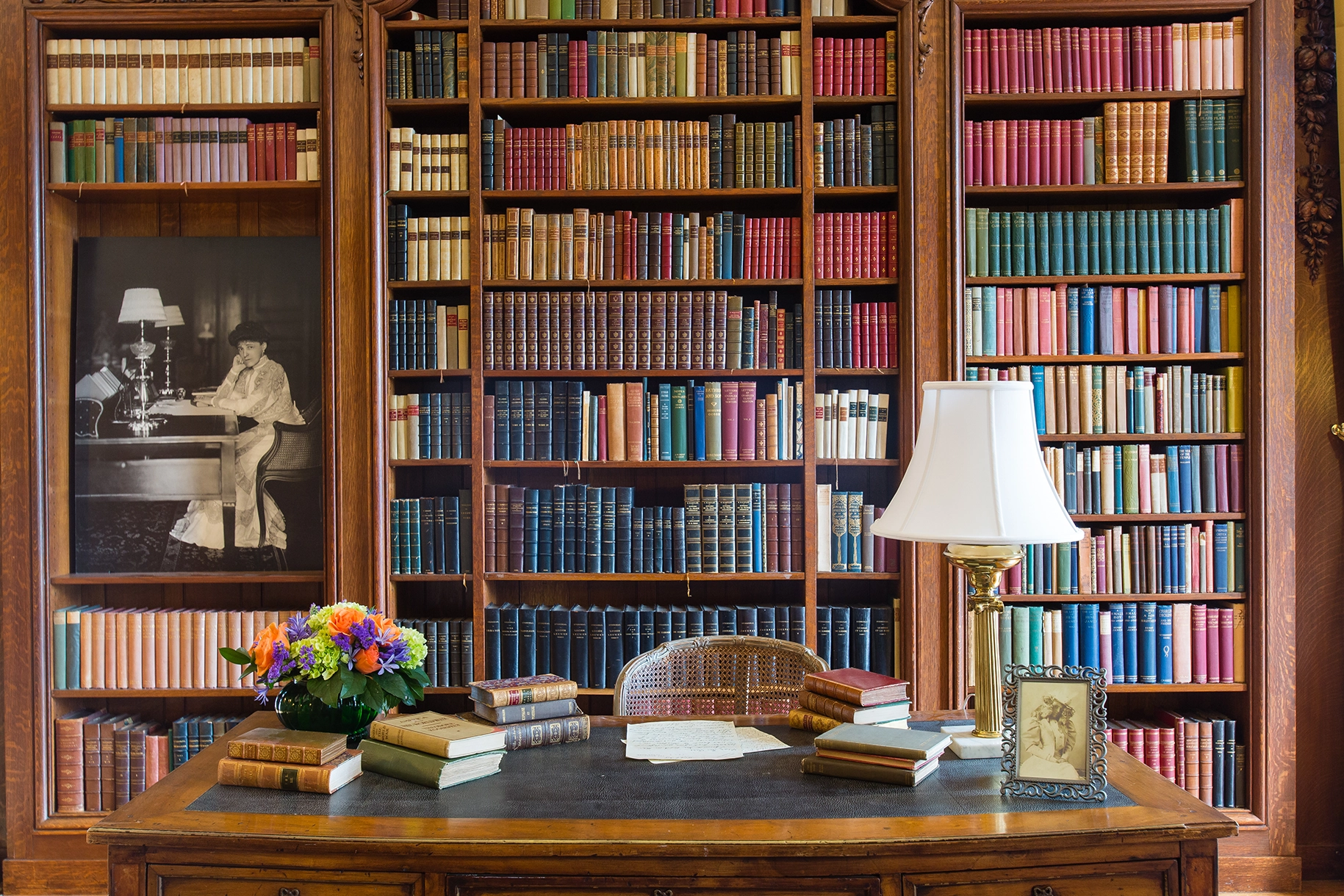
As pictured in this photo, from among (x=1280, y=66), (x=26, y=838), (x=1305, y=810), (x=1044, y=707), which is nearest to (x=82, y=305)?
(x=26, y=838)

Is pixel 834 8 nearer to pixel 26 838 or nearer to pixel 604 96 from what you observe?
pixel 604 96

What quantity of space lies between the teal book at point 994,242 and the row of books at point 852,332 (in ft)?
1.03

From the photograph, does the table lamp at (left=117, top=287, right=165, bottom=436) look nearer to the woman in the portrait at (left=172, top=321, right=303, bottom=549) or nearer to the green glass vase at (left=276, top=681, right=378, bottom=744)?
the woman in the portrait at (left=172, top=321, right=303, bottom=549)

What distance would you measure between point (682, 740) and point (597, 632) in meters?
1.14

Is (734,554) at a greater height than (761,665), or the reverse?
(734,554)

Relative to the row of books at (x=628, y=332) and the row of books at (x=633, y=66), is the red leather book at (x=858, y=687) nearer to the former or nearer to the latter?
the row of books at (x=628, y=332)

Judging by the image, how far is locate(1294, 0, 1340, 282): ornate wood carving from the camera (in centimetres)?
292

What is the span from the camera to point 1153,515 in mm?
2887

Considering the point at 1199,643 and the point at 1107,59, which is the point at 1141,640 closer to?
the point at 1199,643

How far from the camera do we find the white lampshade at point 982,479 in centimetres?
161

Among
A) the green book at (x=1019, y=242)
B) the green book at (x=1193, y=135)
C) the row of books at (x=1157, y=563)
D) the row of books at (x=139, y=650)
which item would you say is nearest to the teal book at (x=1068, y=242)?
the green book at (x=1019, y=242)

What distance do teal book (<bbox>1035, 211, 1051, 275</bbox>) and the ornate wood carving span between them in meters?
0.82

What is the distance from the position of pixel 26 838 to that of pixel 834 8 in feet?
11.9

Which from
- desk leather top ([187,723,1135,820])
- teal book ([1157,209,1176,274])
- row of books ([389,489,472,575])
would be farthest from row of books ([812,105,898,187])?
desk leather top ([187,723,1135,820])
